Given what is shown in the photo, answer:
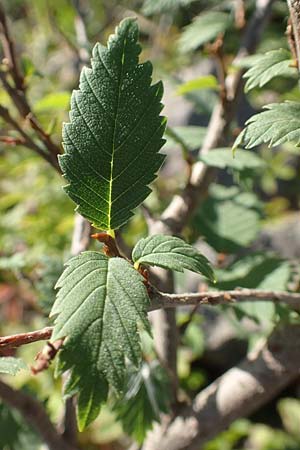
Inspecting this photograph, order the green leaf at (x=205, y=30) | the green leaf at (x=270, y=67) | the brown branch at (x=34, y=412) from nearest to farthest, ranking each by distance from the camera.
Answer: the green leaf at (x=270, y=67) < the brown branch at (x=34, y=412) < the green leaf at (x=205, y=30)

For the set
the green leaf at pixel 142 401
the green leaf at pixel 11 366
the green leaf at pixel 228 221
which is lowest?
the green leaf at pixel 142 401

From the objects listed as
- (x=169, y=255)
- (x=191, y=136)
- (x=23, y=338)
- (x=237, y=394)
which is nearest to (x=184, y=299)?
(x=169, y=255)

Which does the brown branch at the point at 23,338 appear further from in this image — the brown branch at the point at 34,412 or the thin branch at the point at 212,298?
the brown branch at the point at 34,412

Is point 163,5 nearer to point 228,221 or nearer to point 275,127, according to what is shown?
point 228,221

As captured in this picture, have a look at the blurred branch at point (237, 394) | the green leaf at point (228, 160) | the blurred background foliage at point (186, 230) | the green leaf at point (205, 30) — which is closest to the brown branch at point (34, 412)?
the blurred background foliage at point (186, 230)

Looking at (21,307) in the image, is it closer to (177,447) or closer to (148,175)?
(177,447)

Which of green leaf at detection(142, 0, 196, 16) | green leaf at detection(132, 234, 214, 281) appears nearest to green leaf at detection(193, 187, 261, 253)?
green leaf at detection(142, 0, 196, 16)
